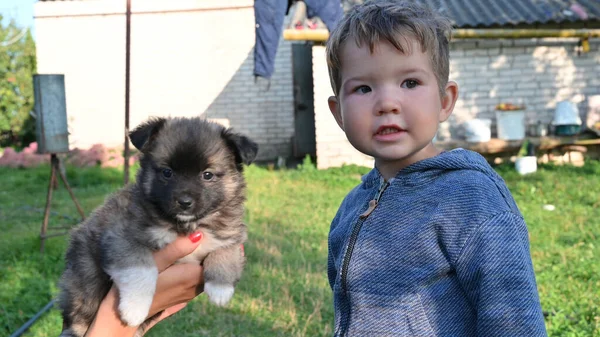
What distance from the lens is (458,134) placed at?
14.0 m

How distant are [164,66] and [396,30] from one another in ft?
55.1

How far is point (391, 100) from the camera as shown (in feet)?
5.98

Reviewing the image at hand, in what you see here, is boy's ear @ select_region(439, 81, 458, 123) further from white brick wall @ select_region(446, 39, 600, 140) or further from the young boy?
white brick wall @ select_region(446, 39, 600, 140)

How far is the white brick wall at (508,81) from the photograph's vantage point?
13789 millimetres

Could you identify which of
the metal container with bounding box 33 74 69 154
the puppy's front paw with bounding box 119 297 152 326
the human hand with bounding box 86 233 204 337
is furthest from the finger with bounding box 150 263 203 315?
the metal container with bounding box 33 74 69 154

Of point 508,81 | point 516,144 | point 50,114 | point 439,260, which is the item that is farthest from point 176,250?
point 508,81

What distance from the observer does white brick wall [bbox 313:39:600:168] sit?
13789 millimetres

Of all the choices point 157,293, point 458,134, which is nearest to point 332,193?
point 458,134

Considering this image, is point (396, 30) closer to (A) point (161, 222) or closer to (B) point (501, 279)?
(B) point (501, 279)

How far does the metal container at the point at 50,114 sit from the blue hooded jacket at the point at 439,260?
6.28 m

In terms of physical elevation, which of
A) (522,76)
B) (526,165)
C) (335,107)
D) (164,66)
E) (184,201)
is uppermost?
→ (164,66)

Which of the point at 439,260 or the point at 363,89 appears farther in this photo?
the point at 363,89

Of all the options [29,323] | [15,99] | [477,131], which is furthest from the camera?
[15,99]

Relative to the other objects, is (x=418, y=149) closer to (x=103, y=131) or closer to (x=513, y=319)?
(x=513, y=319)
